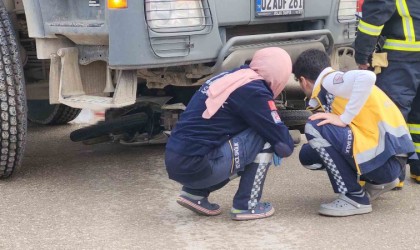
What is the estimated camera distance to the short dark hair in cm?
414

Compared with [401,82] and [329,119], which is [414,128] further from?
[329,119]

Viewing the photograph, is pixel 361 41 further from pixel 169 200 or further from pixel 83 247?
pixel 83 247

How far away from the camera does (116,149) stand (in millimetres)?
5820

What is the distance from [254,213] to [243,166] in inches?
10.4

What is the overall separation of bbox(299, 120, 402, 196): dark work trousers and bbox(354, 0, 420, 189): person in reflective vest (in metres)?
0.42

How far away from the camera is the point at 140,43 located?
411 cm

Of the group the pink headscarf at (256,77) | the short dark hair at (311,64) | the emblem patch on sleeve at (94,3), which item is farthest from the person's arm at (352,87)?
the emblem patch on sleeve at (94,3)

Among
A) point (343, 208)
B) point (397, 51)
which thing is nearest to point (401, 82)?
point (397, 51)

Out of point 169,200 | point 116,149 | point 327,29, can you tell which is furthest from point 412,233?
point 116,149

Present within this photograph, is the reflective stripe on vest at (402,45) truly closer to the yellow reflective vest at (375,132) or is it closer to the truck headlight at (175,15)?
the yellow reflective vest at (375,132)

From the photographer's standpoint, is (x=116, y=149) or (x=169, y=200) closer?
(x=169, y=200)

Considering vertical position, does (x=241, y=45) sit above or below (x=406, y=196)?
above

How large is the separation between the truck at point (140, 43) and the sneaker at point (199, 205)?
25.4 inches

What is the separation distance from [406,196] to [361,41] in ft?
2.99
